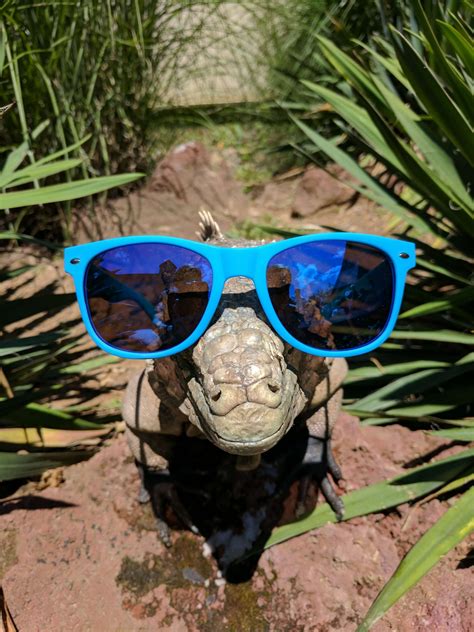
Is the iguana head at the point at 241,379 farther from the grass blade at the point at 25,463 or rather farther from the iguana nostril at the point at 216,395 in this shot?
the grass blade at the point at 25,463

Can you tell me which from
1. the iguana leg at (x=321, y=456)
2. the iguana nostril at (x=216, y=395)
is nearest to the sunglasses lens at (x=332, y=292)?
the iguana nostril at (x=216, y=395)

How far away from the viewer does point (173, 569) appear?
1.73 meters

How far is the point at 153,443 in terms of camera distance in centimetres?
181

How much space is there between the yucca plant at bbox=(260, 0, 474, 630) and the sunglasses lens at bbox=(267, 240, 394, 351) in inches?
20.4

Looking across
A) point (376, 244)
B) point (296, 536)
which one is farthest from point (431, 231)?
point (296, 536)

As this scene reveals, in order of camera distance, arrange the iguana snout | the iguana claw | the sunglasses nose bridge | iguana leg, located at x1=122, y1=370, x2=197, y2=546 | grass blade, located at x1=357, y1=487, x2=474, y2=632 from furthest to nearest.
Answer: the iguana claw < iguana leg, located at x1=122, y1=370, x2=197, y2=546 < grass blade, located at x1=357, y1=487, x2=474, y2=632 < the sunglasses nose bridge < the iguana snout

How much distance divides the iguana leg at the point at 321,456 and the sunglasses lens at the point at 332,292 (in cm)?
48

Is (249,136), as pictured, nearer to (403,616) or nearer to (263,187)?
(263,187)

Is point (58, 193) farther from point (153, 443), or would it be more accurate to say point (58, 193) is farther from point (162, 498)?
point (162, 498)

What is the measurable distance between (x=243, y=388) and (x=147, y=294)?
0.43 meters

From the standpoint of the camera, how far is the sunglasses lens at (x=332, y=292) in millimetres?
1325

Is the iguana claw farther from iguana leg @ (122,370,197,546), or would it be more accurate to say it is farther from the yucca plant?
the yucca plant

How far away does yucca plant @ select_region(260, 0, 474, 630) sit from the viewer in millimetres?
1789

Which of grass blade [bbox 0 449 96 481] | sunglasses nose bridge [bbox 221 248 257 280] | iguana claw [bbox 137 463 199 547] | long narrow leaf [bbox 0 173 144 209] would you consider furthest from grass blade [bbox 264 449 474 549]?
long narrow leaf [bbox 0 173 144 209]
